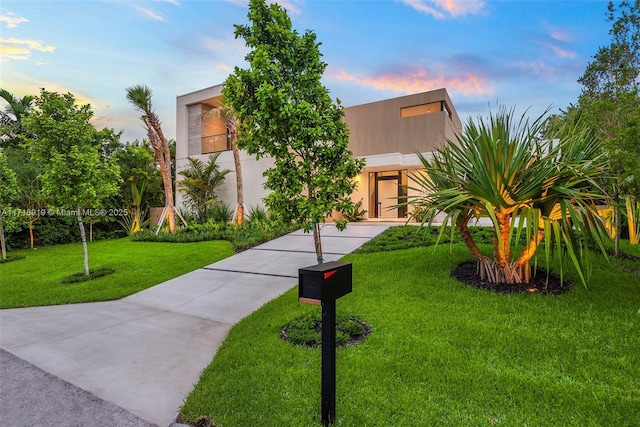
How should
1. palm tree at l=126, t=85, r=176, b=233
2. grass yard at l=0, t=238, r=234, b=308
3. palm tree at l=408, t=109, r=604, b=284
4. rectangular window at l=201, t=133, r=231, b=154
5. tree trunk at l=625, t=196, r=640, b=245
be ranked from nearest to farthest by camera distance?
1. palm tree at l=408, t=109, r=604, b=284
2. grass yard at l=0, t=238, r=234, b=308
3. tree trunk at l=625, t=196, r=640, b=245
4. palm tree at l=126, t=85, r=176, b=233
5. rectangular window at l=201, t=133, r=231, b=154

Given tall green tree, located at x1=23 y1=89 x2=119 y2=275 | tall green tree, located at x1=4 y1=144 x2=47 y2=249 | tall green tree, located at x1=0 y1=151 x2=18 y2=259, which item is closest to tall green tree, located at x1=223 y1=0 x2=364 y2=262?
tall green tree, located at x1=23 y1=89 x2=119 y2=275

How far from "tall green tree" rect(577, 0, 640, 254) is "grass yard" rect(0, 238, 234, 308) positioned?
8.17m

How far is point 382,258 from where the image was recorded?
652 centimetres

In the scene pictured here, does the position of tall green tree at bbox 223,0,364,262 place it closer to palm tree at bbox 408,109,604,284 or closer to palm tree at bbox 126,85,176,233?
palm tree at bbox 408,109,604,284

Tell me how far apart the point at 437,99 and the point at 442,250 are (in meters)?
11.4

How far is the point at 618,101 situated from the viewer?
480cm

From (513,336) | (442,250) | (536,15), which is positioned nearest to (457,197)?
(513,336)

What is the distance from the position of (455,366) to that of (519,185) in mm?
2622

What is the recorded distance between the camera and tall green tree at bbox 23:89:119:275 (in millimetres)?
→ 6867

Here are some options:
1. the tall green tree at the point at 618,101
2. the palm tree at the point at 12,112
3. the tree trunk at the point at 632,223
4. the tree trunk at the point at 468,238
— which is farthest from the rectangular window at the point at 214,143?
the tree trunk at the point at 632,223

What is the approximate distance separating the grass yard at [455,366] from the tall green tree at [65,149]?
5.88 meters

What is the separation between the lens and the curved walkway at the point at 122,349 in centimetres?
251

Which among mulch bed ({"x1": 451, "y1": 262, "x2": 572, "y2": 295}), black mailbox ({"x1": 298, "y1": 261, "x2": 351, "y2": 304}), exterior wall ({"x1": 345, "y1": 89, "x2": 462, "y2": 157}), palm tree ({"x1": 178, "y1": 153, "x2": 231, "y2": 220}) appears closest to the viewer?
black mailbox ({"x1": 298, "y1": 261, "x2": 351, "y2": 304})

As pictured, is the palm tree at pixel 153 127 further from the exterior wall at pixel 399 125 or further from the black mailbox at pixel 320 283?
the black mailbox at pixel 320 283
